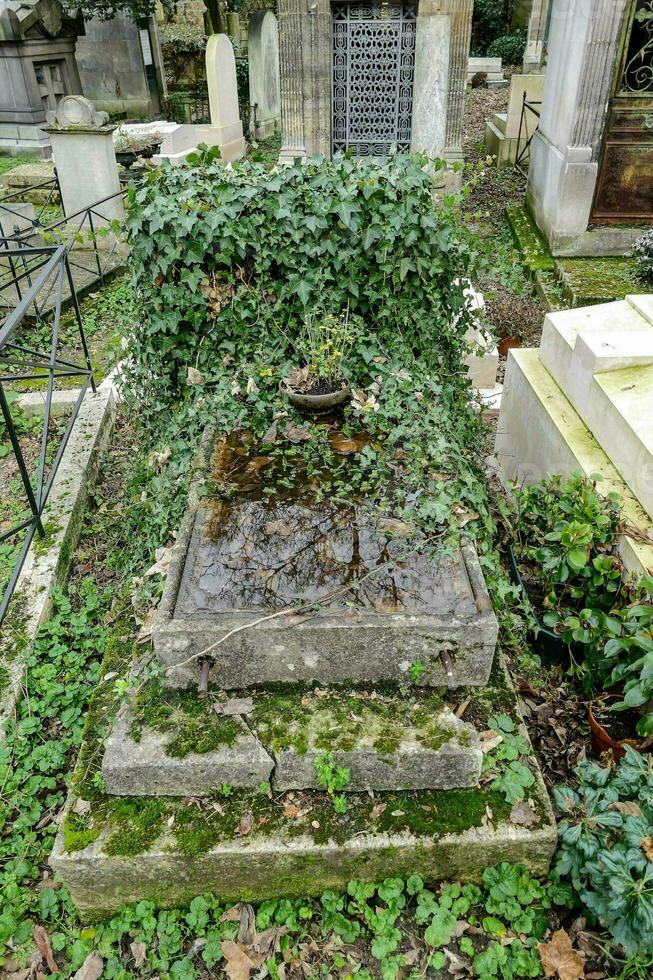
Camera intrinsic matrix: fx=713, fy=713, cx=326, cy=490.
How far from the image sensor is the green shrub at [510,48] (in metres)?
20.8

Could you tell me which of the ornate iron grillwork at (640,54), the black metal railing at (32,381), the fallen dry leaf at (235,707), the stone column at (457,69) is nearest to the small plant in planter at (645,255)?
the ornate iron grillwork at (640,54)

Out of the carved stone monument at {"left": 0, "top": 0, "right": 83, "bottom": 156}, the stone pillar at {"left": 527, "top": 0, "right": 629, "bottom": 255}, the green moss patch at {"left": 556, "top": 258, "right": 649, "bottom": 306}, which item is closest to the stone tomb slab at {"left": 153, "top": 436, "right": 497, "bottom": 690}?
the green moss patch at {"left": 556, "top": 258, "right": 649, "bottom": 306}

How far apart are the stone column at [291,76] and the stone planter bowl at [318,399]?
5941 millimetres

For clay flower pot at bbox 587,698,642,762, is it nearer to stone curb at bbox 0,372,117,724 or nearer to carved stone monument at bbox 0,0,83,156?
stone curb at bbox 0,372,117,724

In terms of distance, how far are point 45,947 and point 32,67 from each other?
14751 millimetres

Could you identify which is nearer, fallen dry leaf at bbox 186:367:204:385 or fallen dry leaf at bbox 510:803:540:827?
fallen dry leaf at bbox 510:803:540:827

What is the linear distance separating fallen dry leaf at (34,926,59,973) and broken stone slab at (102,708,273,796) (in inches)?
21.8

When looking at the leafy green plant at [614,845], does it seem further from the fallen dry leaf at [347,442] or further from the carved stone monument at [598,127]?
the carved stone monument at [598,127]

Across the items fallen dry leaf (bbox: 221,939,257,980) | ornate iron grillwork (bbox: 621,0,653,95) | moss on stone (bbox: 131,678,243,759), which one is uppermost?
ornate iron grillwork (bbox: 621,0,653,95)

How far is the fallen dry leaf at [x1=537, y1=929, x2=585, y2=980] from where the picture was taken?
2.39m

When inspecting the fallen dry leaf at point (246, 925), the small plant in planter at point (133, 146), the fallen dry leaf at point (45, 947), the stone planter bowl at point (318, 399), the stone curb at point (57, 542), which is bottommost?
the fallen dry leaf at point (45, 947)

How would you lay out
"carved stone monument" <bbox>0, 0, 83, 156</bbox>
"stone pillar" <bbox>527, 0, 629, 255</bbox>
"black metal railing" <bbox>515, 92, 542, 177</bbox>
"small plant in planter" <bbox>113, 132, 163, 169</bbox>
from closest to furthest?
"stone pillar" <bbox>527, 0, 629, 255</bbox> < "black metal railing" <bbox>515, 92, 542, 177</bbox> < "small plant in planter" <bbox>113, 132, 163, 169</bbox> < "carved stone monument" <bbox>0, 0, 83, 156</bbox>

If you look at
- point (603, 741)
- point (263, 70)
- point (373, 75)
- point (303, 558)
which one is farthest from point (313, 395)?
point (263, 70)

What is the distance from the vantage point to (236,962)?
2.50 meters
